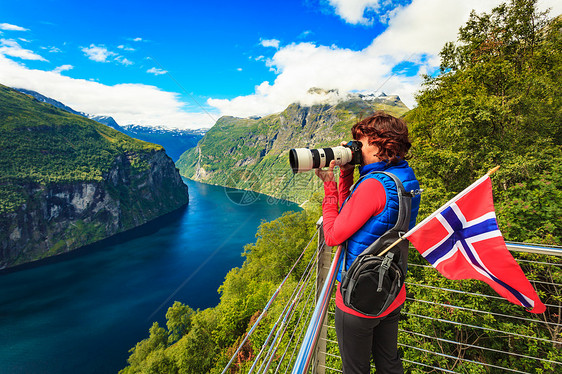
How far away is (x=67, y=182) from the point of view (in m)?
65.9

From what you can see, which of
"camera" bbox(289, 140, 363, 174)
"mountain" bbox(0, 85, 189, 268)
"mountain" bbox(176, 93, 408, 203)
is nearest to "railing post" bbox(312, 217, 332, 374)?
"camera" bbox(289, 140, 363, 174)

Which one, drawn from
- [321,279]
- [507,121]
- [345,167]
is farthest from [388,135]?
[507,121]

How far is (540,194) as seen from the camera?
151 inches

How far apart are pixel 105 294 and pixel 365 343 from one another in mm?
44112

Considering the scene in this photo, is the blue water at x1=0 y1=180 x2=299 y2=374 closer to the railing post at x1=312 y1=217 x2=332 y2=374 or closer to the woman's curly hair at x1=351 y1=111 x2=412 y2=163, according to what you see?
the railing post at x1=312 y1=217 x2=332 y2=374

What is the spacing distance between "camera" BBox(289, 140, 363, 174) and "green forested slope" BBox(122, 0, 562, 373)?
4.43 ft

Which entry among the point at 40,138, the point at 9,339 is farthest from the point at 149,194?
the point at 9,339

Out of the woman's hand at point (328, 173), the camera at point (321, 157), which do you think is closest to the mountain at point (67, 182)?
the camera at point (321, 157)

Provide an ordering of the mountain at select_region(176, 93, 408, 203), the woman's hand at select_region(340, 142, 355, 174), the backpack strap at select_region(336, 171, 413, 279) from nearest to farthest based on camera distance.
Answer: the backpack strap at select_region(336, 171, 413, 279)
the woman's hand at select_region(340, 142, 355, 174)
the mountain at select_region(176, 93, 408, 203)

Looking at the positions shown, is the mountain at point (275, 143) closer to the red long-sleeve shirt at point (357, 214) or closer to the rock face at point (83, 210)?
the rock face at point (83, 210)

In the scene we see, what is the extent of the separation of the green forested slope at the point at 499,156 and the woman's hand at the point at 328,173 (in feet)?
4.50

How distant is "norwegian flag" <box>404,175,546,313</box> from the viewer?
4.29 ft

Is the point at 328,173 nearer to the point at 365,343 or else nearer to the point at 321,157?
the point at 321,157

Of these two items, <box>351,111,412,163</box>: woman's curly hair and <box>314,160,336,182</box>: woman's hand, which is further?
<box>314,160,336,182</box>: woman's hand
